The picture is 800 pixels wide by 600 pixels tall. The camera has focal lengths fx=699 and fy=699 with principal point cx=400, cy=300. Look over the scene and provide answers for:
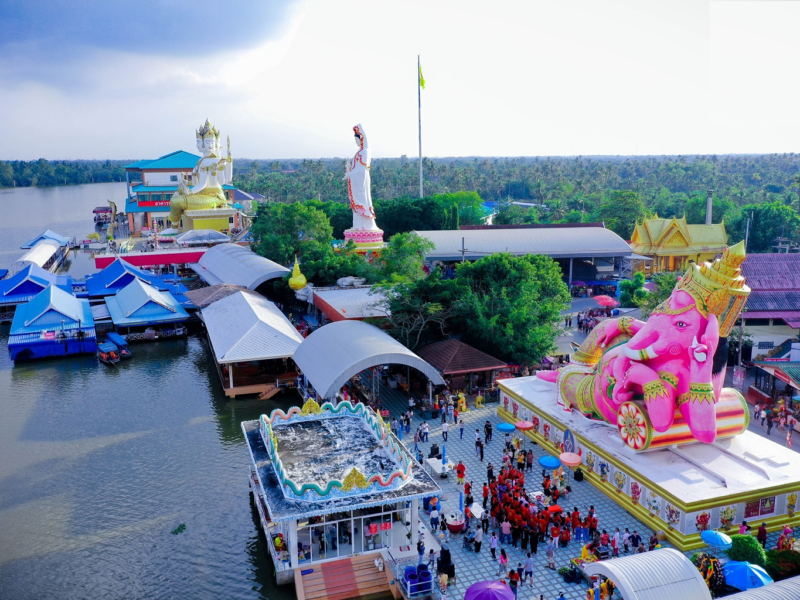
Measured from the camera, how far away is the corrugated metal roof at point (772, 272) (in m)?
33.4

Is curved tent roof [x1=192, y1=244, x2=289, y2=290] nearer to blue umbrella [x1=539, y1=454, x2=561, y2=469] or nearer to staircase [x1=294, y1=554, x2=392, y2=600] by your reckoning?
blue umbrella [x1=539, y1=454, x2=561, y2=469]

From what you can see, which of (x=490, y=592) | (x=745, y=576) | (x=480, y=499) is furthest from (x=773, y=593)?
(x=480, y=499)

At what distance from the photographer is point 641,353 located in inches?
723

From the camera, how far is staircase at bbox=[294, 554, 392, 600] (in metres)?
15.5

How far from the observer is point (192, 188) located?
66.1 metres

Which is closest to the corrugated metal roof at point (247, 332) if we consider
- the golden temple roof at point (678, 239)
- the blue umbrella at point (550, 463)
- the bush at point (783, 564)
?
the blue umbrella at point (550, 463)

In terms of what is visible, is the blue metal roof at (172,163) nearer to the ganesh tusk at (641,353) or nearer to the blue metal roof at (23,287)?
the blue metal roof at (23,287)

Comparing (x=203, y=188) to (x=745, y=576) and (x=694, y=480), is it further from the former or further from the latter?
(x=745, y=576)

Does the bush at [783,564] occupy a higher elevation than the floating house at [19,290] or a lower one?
lower

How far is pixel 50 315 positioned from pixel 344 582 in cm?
2762

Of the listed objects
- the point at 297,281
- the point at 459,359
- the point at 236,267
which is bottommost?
the point at 459,359

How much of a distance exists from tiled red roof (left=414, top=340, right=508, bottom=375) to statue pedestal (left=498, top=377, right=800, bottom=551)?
6027 millimetres

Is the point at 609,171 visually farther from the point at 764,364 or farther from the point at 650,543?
the point at 650,543

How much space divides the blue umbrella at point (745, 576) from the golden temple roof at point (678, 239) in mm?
38342
